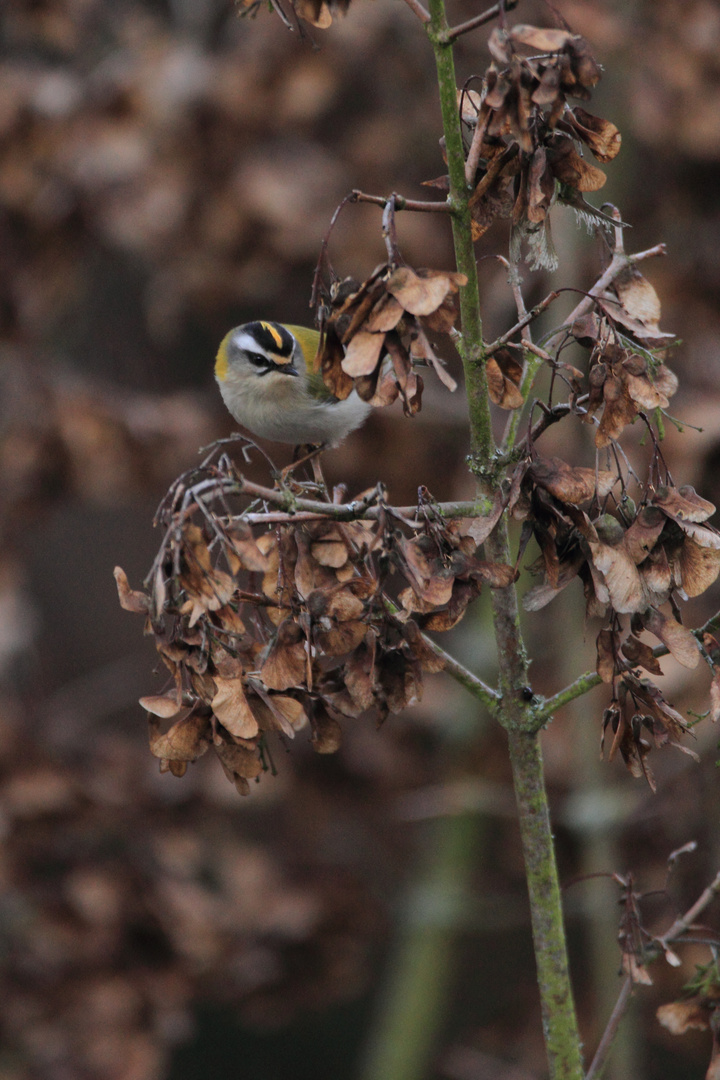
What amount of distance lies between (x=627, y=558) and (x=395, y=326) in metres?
0.41

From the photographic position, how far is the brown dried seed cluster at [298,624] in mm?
1336

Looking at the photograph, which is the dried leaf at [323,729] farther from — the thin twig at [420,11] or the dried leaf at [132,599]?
the thin twig at [420,11]

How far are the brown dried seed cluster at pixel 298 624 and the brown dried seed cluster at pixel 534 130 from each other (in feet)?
1.35

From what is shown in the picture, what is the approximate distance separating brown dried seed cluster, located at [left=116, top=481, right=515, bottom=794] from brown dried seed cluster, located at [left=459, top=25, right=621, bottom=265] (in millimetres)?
413

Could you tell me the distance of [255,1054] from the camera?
6.45 m

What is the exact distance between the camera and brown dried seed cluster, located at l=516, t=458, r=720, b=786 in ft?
4.34

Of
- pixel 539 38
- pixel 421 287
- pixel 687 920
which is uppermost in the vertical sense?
pixel 539 38

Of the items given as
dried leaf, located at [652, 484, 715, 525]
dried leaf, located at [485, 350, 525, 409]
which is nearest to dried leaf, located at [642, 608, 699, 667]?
dried leaf, located at [652, 484, 715, 525]

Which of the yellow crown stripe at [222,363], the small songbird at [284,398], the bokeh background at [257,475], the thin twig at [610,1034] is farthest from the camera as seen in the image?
the bokeh background at [257,475]

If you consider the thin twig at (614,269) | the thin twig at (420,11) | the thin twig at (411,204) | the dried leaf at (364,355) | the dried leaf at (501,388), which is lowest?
the dried leaf at (501,388)

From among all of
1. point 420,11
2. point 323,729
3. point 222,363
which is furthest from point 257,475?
point 420,11

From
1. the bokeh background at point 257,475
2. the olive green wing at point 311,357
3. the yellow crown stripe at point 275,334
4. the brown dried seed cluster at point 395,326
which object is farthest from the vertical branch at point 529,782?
the bokeh background at point 257,475

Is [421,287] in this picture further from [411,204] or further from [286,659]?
[286,659]

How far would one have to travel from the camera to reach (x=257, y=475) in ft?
18.0
